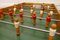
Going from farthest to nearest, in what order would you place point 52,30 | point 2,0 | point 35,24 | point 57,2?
point 57,2
point 2,0
point 35,24
point 52,30

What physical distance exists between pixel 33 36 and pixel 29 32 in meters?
0.07

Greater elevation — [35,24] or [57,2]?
[57,2]

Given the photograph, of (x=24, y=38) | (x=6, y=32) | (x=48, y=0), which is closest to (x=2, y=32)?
(x=6, y=32)

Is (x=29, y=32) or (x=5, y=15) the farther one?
(x=5, y=15)

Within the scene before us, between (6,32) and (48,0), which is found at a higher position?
(48,0)

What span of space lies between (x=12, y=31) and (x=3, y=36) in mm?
91

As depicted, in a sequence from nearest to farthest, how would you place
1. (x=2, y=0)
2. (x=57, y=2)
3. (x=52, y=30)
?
(x=52, y=30)
(x=2, y=0)
(x=57, y=2)

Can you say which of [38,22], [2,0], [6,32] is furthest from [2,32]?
[2,0]

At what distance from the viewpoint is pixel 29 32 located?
2.72 ft

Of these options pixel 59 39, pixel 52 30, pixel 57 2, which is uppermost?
pixel 57 2

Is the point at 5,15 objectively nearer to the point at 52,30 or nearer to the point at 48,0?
the point at 52,30

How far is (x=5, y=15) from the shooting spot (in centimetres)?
120

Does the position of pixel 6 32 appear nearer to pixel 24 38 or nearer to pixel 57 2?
pixel 24 38

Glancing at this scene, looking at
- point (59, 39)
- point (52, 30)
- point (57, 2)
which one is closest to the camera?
point (52, 30)
